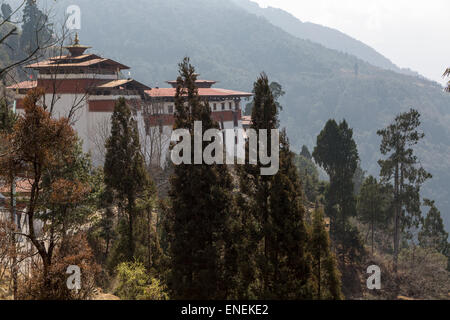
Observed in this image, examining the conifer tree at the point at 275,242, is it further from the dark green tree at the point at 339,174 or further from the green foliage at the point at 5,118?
the dark green tree at the point at 339,174

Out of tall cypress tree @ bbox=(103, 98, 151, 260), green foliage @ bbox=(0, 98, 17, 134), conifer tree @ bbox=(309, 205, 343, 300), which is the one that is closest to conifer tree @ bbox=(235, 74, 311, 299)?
conifer tree @ bbox=(309, 205, 343, 300)

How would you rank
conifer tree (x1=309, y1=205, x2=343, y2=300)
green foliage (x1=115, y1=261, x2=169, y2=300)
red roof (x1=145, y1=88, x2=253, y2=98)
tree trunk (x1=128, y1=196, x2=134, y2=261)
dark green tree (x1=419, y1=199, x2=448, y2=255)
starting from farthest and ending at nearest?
red roof (x1=145, y1=88, x2=253, y2=98)
dark green tree (x1=419, y1=199, x2=448, y2=255)
tree trunk (x1=128, y1=196, x2=134, y2=261)
green foliage (x1=115, y1=261, x2=169, y2=300)
conifer tree (x1=309, y1=205, x2=343, y2=300)

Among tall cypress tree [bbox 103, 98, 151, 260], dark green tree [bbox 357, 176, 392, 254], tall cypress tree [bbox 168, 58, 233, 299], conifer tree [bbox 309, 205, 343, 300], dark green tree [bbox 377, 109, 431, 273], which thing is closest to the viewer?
conifer tree [bbox 309, 205, 343, 300]

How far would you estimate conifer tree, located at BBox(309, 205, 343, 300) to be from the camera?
42.9 feet

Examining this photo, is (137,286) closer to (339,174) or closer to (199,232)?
(199,232)

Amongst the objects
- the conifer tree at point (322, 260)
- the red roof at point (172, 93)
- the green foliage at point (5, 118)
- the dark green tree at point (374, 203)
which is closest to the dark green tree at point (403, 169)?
the dark green tree at point (374, 203)

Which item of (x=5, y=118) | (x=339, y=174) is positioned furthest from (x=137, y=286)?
Answer: (x=339, y=174)

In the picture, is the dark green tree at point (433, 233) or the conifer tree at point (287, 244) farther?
the dark green tree at point (433, 233)

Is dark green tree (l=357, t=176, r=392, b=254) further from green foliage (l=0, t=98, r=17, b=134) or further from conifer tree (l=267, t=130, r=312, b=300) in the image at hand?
green foliage (l=0, t=98, r=17, b=134)

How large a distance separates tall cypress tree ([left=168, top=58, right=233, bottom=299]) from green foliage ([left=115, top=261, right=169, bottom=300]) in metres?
1.03

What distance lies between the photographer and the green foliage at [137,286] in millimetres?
15172

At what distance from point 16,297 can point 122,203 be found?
33.2 ft

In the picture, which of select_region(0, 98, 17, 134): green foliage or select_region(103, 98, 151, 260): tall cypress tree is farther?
select_region(103, 98, 151, 260): tall cypress tree

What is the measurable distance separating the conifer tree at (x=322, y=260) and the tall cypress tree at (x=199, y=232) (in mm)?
2599
